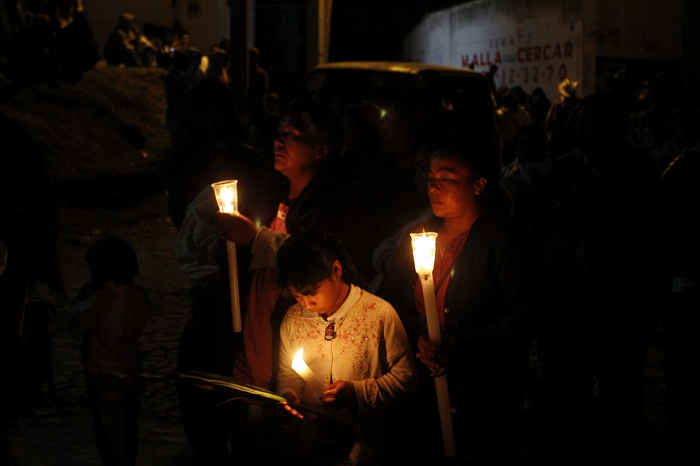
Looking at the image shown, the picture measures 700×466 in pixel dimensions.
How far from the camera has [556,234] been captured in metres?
5.40

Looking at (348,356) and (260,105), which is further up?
(260,105)

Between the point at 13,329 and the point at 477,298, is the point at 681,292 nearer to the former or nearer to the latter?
the point at 477,298

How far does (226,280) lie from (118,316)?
57cm

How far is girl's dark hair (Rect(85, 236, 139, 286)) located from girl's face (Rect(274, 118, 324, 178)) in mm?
1006

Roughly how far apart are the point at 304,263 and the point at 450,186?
737mm

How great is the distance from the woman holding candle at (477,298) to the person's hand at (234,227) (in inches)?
28.0

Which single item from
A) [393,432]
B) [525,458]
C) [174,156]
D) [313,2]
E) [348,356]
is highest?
[313,2]

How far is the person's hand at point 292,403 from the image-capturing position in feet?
11.8

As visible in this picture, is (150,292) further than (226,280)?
Yes

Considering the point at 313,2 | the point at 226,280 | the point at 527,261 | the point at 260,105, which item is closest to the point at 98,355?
the point at 226,280

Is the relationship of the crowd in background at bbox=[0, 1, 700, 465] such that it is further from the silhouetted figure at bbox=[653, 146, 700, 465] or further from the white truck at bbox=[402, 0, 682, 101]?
the white truck at bbox=[402, 0, 682, 101]

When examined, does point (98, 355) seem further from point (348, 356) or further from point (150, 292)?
point (150, 292)

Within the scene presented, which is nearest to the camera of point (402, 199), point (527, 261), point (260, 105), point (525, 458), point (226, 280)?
point (527, 261)

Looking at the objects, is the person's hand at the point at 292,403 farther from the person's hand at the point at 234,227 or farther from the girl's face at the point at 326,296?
the person's hand at the point at 234,227
